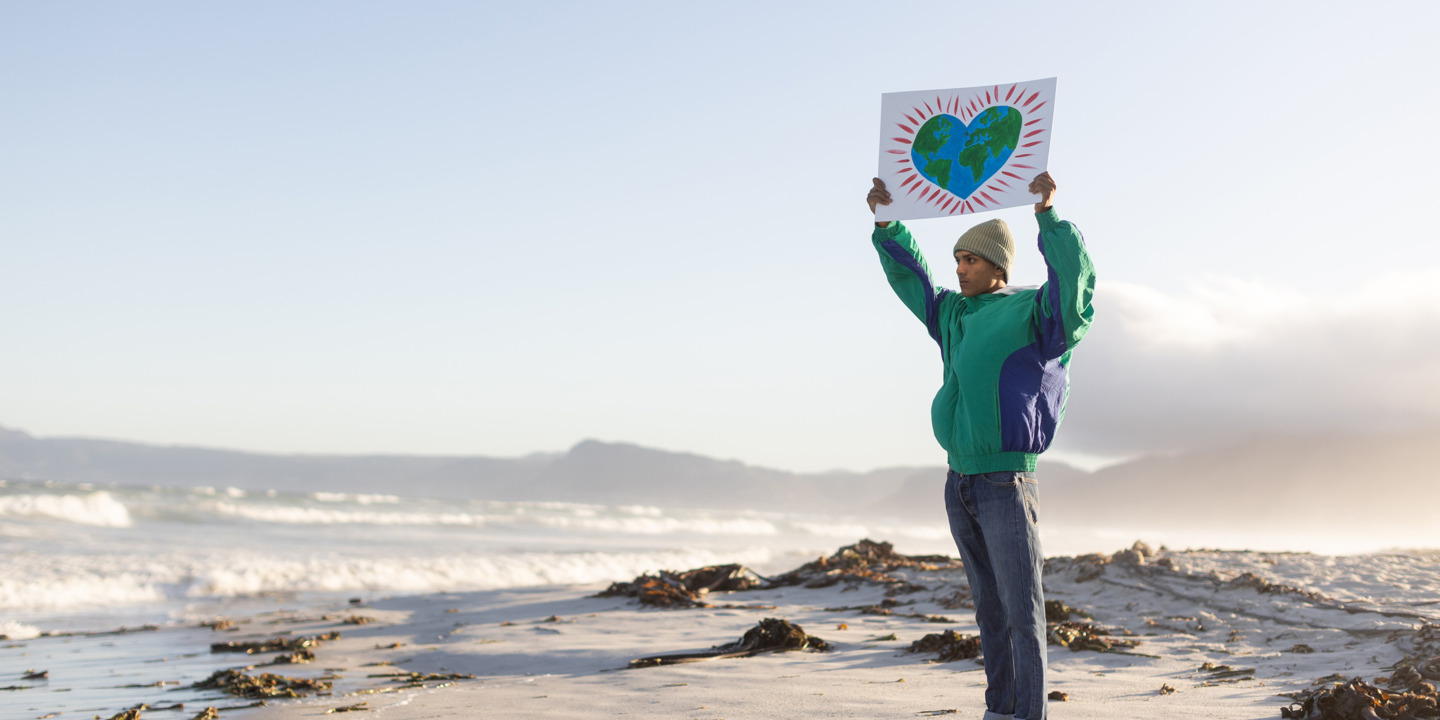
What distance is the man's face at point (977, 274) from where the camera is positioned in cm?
261

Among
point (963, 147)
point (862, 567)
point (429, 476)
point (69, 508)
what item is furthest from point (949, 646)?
point (429, 476)

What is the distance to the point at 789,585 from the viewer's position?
342 inches

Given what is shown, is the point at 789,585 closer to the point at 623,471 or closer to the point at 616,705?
the point at 616,705

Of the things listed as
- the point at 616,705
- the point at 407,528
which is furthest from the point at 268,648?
the point at 407,528

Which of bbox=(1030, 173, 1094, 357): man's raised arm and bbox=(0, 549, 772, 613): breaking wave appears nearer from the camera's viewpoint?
bbox=(1030, 173, 1094, 357): man's raised arm

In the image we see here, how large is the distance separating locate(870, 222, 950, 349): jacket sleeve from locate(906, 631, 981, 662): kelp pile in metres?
2.28

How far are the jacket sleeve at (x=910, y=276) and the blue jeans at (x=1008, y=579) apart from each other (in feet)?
1.89

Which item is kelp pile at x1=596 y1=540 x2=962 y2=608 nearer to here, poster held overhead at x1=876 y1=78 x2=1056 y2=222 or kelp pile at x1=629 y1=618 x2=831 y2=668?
kelp pile at x1=629 y1=618 x2=831 y2=668

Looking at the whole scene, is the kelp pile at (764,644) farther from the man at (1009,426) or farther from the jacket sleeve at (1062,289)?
the jacket sleeve at (1062,289)

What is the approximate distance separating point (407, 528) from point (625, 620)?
17085 mm

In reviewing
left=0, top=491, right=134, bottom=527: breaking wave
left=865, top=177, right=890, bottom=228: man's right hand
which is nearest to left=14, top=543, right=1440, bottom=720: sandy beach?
left=865, top=177, right=890, bottom=228: man's right hand

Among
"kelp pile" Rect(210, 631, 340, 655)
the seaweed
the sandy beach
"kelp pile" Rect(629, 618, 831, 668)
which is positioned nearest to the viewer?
the sandy beach

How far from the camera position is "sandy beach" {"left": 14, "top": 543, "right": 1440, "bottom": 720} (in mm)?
3652

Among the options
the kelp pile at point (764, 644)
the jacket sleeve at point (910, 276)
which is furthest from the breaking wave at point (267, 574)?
the jacket sleeve at point (910, 276)
